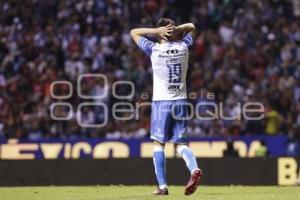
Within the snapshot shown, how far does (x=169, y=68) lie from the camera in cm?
1304

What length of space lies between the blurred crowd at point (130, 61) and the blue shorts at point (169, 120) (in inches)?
338

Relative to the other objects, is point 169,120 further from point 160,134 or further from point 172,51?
point 172,51

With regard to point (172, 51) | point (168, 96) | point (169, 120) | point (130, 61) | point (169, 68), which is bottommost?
point (130, 61)

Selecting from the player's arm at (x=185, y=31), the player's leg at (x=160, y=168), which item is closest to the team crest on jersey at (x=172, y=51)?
the player's arm at (x=185, y=31)

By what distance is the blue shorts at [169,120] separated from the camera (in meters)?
13.0

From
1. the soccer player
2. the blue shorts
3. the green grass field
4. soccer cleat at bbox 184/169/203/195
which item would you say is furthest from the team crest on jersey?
the green grass field

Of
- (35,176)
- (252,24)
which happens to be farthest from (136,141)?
(252,24)

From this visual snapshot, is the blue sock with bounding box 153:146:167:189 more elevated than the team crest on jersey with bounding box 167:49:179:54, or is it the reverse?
the team crest on jersey with bounding box 167:49:179:54

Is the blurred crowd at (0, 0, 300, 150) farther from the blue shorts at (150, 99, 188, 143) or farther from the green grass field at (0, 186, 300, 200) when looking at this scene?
the blue shorts at (150, 99, 188, 143)

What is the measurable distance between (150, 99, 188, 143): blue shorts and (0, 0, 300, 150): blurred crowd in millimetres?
8595

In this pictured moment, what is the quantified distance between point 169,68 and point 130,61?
36.6ft

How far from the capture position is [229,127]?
21.7m

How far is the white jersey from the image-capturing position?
13.0 meters

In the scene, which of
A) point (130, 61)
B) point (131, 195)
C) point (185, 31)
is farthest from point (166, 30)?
point (130, 61)
